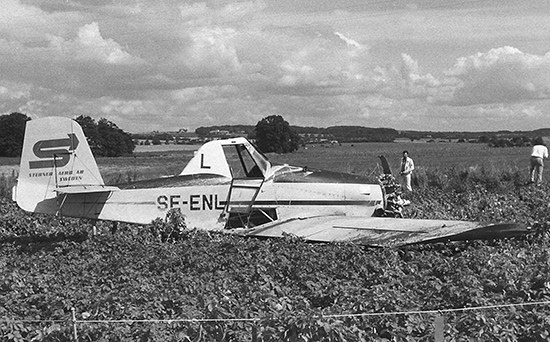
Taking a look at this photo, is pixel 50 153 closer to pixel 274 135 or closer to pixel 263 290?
pixel 263 290

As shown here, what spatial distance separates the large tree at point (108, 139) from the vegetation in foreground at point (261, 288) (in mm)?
64085

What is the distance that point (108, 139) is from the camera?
3022 inches

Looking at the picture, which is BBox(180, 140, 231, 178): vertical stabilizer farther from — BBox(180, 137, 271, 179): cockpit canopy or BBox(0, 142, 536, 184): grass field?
BBox(0, 142, 536, 184): grass field

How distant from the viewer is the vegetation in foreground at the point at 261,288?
18.6 ft

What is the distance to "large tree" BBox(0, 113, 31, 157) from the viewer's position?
286ft

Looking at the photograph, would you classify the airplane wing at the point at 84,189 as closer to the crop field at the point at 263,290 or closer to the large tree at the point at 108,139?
the crop field at the point at 263,290

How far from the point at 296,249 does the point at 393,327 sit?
4324mm

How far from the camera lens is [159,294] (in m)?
6.87

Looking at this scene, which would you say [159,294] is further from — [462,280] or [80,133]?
[80,133]

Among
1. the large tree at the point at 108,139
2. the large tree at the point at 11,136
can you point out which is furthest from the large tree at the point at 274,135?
the large tree at the point at 11,136

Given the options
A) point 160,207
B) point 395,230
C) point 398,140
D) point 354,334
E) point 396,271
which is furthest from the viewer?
point 398,140

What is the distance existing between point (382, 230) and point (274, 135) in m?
45.8

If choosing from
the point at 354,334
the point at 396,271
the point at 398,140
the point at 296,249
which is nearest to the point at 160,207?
the point at 296,249

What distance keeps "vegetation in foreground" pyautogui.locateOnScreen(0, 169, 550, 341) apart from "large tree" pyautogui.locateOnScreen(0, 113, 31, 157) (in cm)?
7924
